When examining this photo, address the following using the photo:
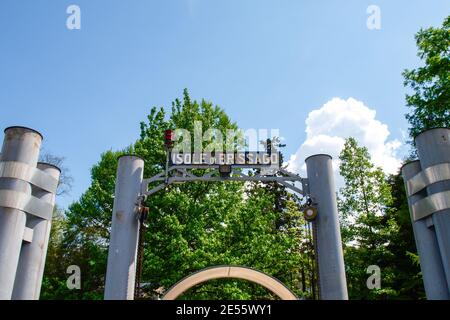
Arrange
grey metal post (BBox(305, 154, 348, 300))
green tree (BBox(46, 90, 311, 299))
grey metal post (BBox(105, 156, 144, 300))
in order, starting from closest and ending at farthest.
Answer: grey metal post (BBox(305, 154, 348, 300))
grey metal post (BBox(105, 156, 144, 300))
green tree (BBox(46, 90, 311, 299))

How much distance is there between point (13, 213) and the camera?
712 centimetres

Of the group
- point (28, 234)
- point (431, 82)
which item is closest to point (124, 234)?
point (28, 234)

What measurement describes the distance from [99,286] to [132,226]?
1226cm

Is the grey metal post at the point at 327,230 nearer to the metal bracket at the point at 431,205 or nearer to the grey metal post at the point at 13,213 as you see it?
the metal bracket at the point at 431,205

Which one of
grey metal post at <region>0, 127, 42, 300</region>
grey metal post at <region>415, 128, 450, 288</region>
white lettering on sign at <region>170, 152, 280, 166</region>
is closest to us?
grey metal post at <region>0, 127, 42, 300</region>

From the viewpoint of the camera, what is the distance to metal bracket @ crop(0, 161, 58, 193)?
288 inches

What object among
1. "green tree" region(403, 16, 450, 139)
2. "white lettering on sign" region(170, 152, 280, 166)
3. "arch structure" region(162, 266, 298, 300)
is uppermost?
"green tree" region(403, 16, 450, 139)

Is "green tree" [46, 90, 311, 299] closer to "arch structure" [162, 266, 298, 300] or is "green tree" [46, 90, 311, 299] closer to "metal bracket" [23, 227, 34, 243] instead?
"arch structure" [162, 266, 298, 300]

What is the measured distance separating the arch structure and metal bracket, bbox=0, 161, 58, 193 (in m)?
3.97

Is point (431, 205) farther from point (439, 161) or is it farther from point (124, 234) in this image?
point (124, 234)

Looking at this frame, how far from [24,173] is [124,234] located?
310 centimetres

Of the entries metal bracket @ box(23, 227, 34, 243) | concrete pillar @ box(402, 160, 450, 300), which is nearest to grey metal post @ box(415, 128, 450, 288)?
concrete pillar @ box(402, 160, 450, 300)
